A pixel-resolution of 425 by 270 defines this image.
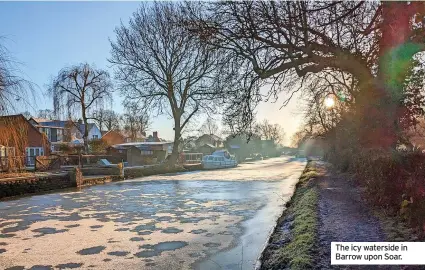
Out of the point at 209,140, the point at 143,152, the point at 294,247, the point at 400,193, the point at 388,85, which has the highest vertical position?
the point at 209,140

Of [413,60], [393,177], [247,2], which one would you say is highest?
[247,2]

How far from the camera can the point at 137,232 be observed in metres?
9.32

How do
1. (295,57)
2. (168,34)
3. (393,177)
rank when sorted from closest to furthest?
(393,177)
(295,57)
(168,34)

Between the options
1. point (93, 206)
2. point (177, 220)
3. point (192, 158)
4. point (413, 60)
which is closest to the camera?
point (177, 220)

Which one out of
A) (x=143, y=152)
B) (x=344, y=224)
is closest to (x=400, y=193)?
(x=344, y=224)

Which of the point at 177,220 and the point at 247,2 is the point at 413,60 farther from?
the point at 177,220

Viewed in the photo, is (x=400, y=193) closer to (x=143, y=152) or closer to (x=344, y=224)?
(x=344, y=224)

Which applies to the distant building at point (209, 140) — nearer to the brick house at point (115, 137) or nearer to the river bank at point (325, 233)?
the brick house at point (115, 137)

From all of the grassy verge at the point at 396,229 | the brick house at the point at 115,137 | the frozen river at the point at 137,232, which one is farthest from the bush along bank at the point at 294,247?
the brick house at the point at 115,137

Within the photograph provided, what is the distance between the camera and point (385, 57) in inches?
472

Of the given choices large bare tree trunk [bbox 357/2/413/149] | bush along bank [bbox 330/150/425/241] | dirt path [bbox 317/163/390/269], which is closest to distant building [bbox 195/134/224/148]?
large bare tree trunk [bbox 357/2/413/149]

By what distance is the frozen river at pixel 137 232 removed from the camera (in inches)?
271

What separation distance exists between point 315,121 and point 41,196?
29489 mm

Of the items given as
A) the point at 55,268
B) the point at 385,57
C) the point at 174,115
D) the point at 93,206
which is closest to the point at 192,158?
the point at 174,115
